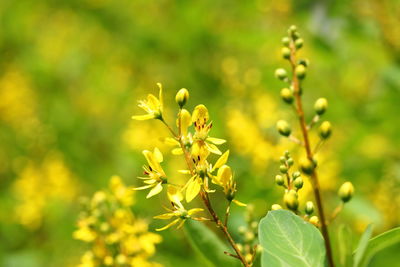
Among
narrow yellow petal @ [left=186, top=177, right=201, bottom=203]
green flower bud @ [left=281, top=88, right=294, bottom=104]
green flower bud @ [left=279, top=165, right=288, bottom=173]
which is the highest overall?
green flower bud @ [left=281, top=88, right=294, bottom=104]

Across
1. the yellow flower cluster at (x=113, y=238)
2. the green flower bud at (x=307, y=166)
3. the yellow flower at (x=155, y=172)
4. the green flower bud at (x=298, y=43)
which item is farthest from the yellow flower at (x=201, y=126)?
the yellow flower cluster at (x=113, y=238)

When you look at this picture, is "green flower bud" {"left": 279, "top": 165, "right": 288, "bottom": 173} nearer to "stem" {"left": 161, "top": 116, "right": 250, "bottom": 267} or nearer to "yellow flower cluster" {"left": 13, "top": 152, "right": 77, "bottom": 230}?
"stem" {"left": 161, "top": 116, "right": 250, "bottom": 267}

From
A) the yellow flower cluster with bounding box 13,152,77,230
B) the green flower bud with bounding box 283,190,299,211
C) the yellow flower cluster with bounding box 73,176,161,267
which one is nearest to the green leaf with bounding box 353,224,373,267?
the green flower bud with bounding box 283,190,299,211

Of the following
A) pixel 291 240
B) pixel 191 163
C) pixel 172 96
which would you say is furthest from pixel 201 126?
pixel 172 96

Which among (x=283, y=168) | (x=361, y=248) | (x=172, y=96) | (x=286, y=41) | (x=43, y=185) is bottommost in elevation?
(x=361, y=248)

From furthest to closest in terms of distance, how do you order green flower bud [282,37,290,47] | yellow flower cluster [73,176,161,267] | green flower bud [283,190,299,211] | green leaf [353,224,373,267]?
yellow flower cluster [73,176,161,267] → green flower bud [282,37,290,47] → green flower bud [283,190,299,211] → green leaf [353,224,373,267]

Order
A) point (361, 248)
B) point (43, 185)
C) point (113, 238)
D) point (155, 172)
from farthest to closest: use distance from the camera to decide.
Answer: point (43, 185)
point (113, 238)
point (155, 172)
point (361, 248)

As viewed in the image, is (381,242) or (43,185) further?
(43,185)

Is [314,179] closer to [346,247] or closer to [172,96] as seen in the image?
[346,247]
